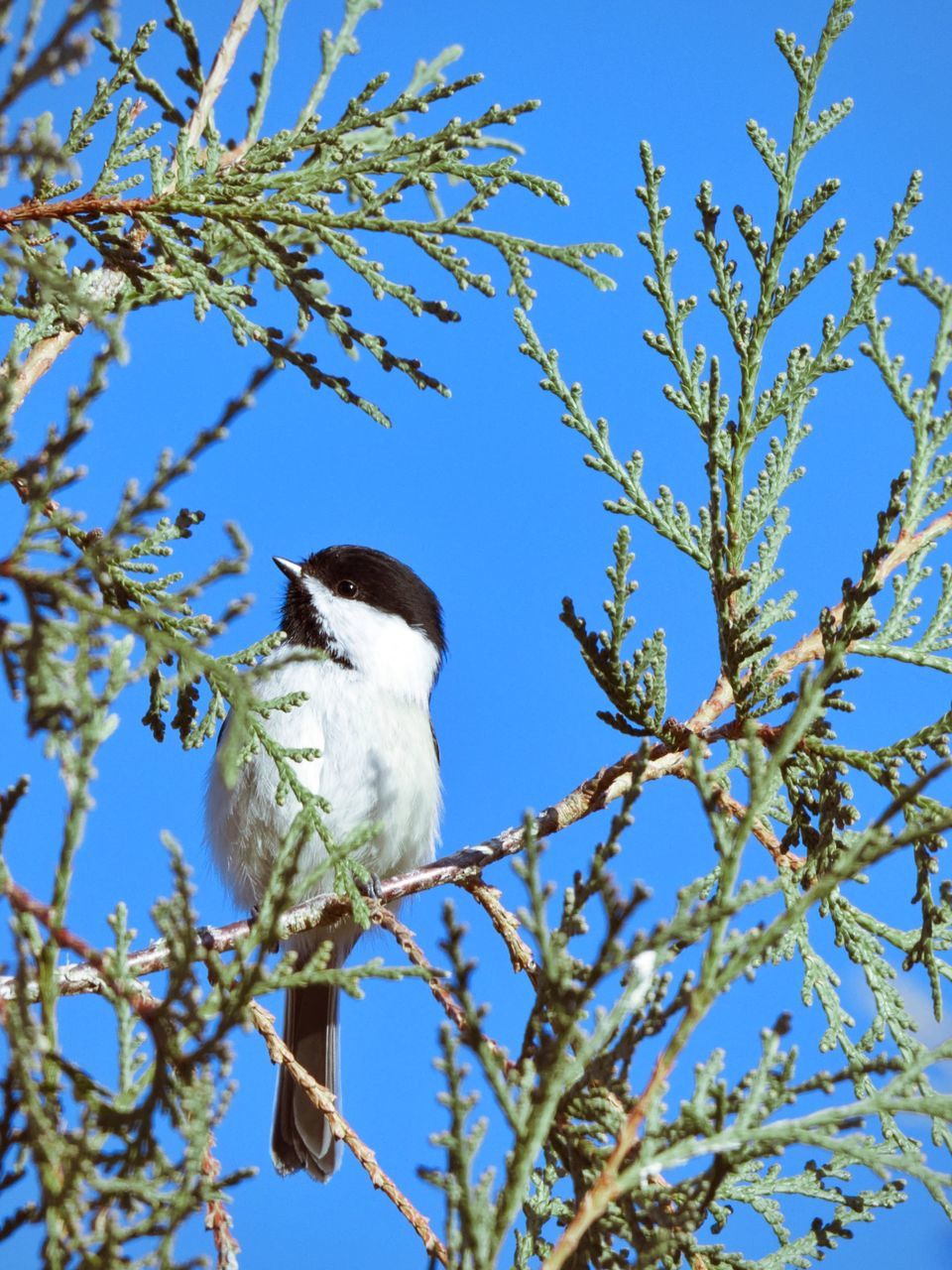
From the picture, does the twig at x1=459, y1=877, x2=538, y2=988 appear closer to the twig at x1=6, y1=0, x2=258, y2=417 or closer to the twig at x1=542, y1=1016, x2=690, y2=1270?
the twig at x1=542, y1=1016, x2=690, y2=1270

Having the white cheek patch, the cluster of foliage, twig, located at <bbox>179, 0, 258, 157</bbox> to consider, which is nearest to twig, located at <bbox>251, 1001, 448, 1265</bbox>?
the cluster of foliage

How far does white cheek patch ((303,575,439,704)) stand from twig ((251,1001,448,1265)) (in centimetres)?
188

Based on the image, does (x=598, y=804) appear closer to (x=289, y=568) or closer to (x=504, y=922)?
(x=504, y=922)

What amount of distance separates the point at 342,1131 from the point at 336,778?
189 centimetres

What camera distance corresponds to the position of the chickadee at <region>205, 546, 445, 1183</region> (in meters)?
4.60

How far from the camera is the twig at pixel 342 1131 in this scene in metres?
2.58

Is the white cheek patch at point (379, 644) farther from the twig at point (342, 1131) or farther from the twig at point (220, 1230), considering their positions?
the twig at point (220, 1230)

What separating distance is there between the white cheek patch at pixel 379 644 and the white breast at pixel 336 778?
3.2 inches

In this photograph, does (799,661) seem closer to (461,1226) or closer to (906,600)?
Result: (906,600)

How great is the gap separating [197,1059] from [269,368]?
1050mm

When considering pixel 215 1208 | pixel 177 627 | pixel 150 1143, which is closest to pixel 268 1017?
pixel 215 1208

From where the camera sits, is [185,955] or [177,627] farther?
[177,627]

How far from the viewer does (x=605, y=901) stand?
1.84 m

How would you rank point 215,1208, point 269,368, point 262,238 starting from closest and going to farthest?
point 269,368 < point 215,1208 < point 262,238
